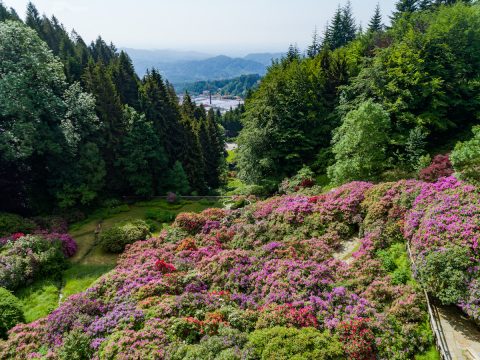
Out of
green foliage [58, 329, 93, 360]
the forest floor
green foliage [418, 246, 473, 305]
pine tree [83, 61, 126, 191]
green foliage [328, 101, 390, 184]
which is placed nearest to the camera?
green foliage [418, 246, 473, 305]

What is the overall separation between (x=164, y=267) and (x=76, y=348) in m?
5.38

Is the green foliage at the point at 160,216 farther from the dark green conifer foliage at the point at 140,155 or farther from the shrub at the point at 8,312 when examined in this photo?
the shrub at the point at 8,312

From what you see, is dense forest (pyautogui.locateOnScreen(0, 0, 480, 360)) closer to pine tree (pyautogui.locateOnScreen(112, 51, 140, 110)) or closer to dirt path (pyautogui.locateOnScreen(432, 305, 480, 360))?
dirt path (pyautogui.locateOnScreen(432, 305, 480, 360))

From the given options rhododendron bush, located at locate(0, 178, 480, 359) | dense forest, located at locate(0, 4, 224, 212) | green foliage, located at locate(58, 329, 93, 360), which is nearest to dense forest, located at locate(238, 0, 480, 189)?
rhododendron bush, located at locate(0, 178, 480, 359)

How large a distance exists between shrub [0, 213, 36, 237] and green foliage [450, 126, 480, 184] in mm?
28175

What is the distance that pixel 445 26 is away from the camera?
28.8 m

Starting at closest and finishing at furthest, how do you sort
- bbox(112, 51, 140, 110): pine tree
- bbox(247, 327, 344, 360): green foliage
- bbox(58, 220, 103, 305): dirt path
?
bbox(247, 327, 344, 360): green foliage < bbox(58, 220, 103, 305): dirt path < bbox(112, 51, 140, 110): pine tree

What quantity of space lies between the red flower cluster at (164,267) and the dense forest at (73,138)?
1642 cm

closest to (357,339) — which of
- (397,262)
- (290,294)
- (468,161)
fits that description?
(290,294)

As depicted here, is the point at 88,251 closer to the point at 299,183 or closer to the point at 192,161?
the point at 299,183

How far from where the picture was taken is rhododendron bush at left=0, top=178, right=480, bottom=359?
406 inches

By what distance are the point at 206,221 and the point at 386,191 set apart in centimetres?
1203

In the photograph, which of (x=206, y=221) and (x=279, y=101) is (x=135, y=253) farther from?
(x=279, y=101)

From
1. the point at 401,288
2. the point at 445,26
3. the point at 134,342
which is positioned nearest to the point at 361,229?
the point at 401,288
